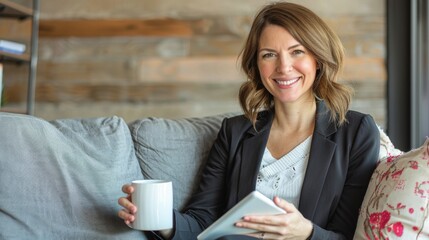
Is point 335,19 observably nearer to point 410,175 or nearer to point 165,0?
point 165,0

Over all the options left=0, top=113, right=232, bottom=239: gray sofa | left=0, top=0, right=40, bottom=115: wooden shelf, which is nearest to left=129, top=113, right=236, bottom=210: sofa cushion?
left=0, top=113, right=232, bottom=239: gray sofa

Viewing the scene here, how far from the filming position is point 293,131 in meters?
1.71

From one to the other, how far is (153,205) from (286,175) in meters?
0.47

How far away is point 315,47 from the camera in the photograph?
1598 mm

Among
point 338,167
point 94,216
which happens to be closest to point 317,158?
point 338,167

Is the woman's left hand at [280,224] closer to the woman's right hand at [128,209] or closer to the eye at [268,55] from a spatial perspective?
the woman's right hand at [128,209]

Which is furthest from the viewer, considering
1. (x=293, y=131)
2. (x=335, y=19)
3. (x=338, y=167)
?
(x=335, y=19)

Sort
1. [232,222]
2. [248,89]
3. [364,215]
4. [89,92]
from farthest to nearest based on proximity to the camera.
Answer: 1. [89,92]
2. [248,89]
3. [364,215]
4. [232,222]

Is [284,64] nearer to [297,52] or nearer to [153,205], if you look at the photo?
[297,52]

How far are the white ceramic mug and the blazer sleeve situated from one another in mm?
461

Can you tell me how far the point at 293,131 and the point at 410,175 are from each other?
48cm

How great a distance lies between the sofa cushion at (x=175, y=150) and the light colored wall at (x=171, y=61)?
151cm

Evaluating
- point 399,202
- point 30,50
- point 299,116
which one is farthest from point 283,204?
point 30,50

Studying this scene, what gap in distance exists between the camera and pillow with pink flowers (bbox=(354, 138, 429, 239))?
1.25m
